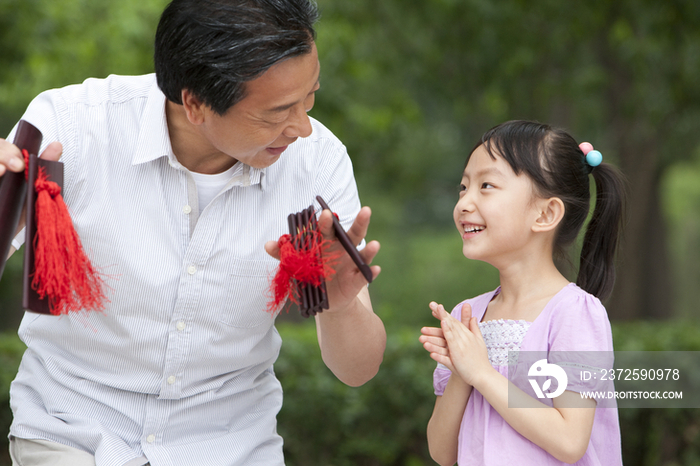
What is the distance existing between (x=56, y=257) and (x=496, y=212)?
4.10 feet

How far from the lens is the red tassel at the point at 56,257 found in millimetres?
1688

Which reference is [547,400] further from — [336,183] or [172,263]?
[172,263]

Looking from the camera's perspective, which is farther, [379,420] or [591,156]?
[379,420]

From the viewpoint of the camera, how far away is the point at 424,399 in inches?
188

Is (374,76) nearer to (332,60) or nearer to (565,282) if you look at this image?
(332,60)

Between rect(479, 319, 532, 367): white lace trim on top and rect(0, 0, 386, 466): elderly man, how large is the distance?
0.39 metres

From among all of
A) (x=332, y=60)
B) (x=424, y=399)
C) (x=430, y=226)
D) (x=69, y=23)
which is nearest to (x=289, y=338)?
(x=424, y=399)

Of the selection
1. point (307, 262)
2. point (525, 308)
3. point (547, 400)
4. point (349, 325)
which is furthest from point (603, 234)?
point (307, 262)

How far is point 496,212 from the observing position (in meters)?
2.07

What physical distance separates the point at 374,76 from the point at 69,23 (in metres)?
3.56

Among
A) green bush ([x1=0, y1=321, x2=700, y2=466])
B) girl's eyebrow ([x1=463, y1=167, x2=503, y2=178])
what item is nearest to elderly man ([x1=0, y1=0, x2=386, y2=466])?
girl's eyebrow ([x1=463, y1=167, x2=503, y2=178])

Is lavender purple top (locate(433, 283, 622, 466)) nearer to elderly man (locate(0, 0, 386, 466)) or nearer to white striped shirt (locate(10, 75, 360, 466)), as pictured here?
elderly man (locate(0, 0, 386, 466))

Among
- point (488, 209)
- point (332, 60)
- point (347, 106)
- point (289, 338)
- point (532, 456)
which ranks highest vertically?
point (332, 60)

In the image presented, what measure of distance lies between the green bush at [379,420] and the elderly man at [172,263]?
2.49 meters
